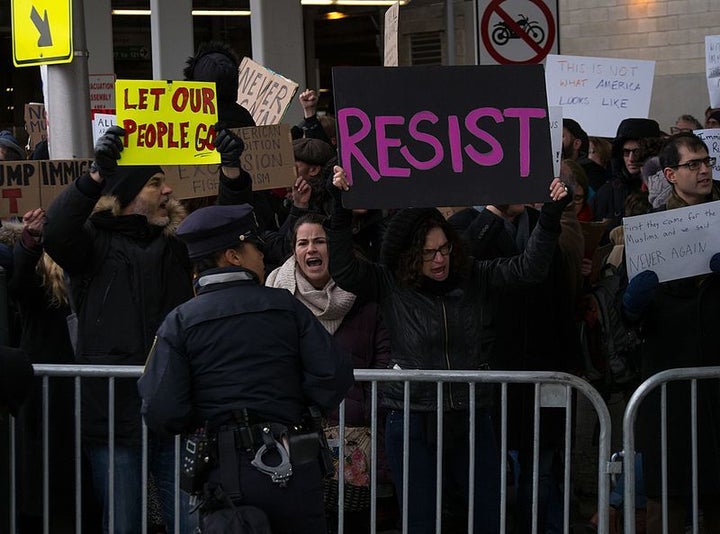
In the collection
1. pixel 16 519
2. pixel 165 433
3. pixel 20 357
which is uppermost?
pixel 20 357

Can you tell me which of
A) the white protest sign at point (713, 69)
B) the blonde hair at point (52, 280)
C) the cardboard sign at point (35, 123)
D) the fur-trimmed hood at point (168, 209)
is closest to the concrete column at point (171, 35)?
the cardboard sign at point (35, 123)

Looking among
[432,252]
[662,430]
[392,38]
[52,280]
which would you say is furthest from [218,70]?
[662,430]

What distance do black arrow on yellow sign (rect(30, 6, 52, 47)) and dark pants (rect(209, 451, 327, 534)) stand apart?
3.53 meters

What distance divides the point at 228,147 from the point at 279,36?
26.0 ft

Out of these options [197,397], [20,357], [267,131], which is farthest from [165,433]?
[267,131]

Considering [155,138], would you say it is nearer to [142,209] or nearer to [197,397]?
[142,209]

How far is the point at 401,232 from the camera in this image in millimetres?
6332

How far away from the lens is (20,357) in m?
4.80

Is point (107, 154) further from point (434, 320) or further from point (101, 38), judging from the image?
point (101, 38)

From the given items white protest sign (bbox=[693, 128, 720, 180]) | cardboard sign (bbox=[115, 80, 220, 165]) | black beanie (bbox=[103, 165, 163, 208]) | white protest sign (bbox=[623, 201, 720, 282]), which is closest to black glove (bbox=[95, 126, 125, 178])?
black beanie (bbox=[103, 165, 163, 208])

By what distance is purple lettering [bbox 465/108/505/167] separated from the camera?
604cm

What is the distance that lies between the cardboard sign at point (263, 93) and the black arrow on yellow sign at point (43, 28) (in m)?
1.59

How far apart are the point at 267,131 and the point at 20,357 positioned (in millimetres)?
3143

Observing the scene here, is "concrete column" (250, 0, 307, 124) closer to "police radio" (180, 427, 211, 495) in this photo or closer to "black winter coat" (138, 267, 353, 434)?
"black winter coat" (138, 267, 353, 434)
